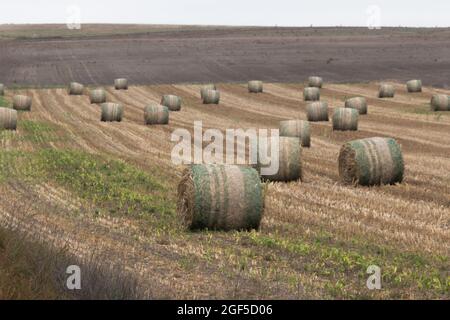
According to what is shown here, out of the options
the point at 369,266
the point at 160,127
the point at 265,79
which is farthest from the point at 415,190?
the point at 265,79

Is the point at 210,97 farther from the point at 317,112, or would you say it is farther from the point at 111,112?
the point at 317,112

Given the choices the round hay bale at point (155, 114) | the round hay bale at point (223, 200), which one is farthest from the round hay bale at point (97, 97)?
the round hay bale at point (223, 200)

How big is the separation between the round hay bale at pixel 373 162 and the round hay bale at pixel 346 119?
11.1m

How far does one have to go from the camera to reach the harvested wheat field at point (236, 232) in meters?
9.62

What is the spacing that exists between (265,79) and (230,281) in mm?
49801

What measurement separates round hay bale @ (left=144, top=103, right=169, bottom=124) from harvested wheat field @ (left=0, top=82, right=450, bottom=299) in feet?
7.63

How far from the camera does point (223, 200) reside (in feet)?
39.8

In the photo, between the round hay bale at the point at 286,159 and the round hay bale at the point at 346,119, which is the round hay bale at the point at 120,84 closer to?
the round hay bale at the point at 346,119

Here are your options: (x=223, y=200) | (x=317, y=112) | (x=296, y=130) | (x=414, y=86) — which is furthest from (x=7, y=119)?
(x=414, y=86)

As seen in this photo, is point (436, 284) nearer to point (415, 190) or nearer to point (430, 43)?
point (415, 190)

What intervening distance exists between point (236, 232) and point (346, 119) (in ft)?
54.6

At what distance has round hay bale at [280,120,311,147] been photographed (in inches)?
928

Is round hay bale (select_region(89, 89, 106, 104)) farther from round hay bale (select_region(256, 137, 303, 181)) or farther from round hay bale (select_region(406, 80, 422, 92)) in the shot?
round hay bale (select_region(256, 137, 303, 181))

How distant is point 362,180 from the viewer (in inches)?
658
